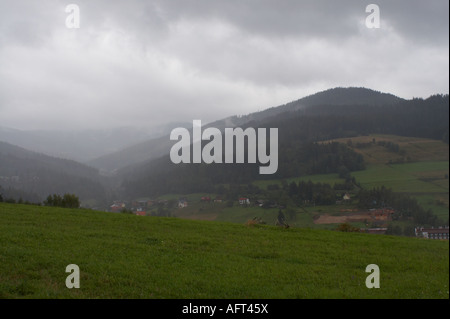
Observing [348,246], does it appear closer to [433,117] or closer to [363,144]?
[433,117]

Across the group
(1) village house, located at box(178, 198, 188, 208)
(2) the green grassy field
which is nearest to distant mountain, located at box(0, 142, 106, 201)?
(1) village house, located at box(178, 198, 188, 208)

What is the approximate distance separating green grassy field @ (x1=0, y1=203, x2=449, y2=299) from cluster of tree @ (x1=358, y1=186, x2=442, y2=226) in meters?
1.18

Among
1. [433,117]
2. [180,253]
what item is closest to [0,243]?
[180,253]

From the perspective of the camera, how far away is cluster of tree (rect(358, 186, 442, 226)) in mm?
13377

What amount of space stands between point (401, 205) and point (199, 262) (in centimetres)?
1206

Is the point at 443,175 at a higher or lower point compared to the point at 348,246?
higher

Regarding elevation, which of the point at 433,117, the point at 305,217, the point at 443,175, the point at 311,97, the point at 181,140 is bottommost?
the point at 305,217

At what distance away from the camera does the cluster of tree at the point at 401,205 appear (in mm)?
13377

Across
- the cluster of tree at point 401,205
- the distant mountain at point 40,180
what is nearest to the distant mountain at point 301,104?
the cluster of tree at point 401,205

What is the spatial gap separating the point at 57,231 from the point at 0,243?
2415mm

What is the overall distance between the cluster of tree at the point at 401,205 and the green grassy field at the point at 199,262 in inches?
46.6

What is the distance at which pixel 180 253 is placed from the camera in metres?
9.98
